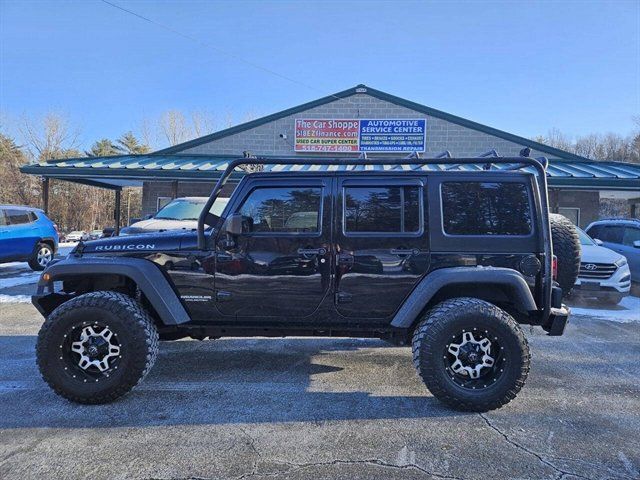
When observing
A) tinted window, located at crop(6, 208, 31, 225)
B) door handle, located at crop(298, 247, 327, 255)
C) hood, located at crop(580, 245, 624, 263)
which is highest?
tinted window, located at crop(6, 208, 31, 225)

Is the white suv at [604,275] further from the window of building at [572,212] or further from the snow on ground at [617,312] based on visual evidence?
the window of building at [572,212]

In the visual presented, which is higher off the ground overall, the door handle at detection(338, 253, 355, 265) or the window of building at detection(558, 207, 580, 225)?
the window of building at detection(558, 207, 580, 225)

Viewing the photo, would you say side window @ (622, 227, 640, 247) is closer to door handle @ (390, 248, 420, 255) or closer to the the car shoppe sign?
the the car shoppe sign

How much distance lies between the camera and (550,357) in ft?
17.1

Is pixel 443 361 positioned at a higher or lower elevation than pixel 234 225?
lower

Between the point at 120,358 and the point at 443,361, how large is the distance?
2.77 m

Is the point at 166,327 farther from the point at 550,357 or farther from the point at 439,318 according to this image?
the point at 550,357

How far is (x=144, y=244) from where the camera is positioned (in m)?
3.93

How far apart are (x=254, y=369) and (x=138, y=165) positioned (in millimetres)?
10715

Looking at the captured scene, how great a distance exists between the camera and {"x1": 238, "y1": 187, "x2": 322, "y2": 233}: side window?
3.86 meters

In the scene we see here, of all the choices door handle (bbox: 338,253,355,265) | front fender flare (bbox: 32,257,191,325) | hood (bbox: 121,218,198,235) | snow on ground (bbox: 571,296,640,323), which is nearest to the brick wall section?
snow on ground (bbox: 571,296,640,323)

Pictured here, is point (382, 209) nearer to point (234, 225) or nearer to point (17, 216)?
point (234, 225)

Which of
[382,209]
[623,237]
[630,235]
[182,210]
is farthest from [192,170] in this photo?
[630,235]

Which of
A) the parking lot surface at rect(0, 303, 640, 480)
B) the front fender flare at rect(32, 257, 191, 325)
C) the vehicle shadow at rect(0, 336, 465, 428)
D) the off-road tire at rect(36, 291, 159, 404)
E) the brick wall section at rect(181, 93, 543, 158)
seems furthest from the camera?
the brick wall section at rect(181, 93, 543, 158)
